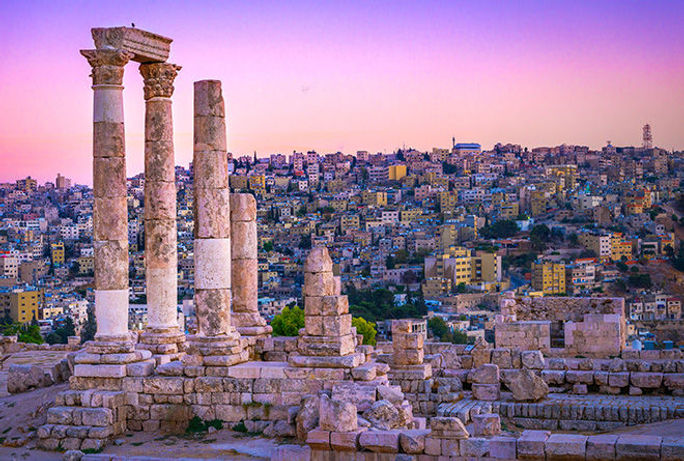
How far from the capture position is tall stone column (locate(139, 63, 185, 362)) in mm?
21375

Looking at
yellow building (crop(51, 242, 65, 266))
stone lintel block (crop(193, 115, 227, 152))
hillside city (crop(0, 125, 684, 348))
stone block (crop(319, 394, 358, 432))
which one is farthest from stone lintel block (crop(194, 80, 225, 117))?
yellow building (crop(51, 242, 65, 266))

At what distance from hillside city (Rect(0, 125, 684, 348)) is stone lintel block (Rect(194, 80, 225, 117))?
62540 millimetres

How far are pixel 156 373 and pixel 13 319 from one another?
94.8 meters

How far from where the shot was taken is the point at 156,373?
64.5 feet

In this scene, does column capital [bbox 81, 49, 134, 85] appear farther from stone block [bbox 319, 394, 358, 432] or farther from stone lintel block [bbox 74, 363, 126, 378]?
stone block [bbox 319, 394, 358, 432]

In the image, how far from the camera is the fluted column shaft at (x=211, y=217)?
65.5ft

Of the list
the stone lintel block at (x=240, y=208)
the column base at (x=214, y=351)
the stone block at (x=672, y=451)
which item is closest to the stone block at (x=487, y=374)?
the column base at (x=214, y=351)

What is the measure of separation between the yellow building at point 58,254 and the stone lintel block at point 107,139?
130249 millimetres

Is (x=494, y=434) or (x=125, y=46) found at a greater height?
(x=125, y=46)

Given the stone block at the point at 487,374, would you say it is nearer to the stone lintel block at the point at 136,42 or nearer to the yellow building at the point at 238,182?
the stone lintel block at the point at 136,42

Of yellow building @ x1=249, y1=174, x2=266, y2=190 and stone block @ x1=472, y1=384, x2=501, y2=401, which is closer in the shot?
stone block @ x1=472, y1=384, x2=501, y2=401

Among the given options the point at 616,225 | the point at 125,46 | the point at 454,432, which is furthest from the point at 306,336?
the point at 616,225

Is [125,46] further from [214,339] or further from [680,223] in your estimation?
[680,223]

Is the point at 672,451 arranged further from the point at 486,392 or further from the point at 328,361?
the point at 486,392
